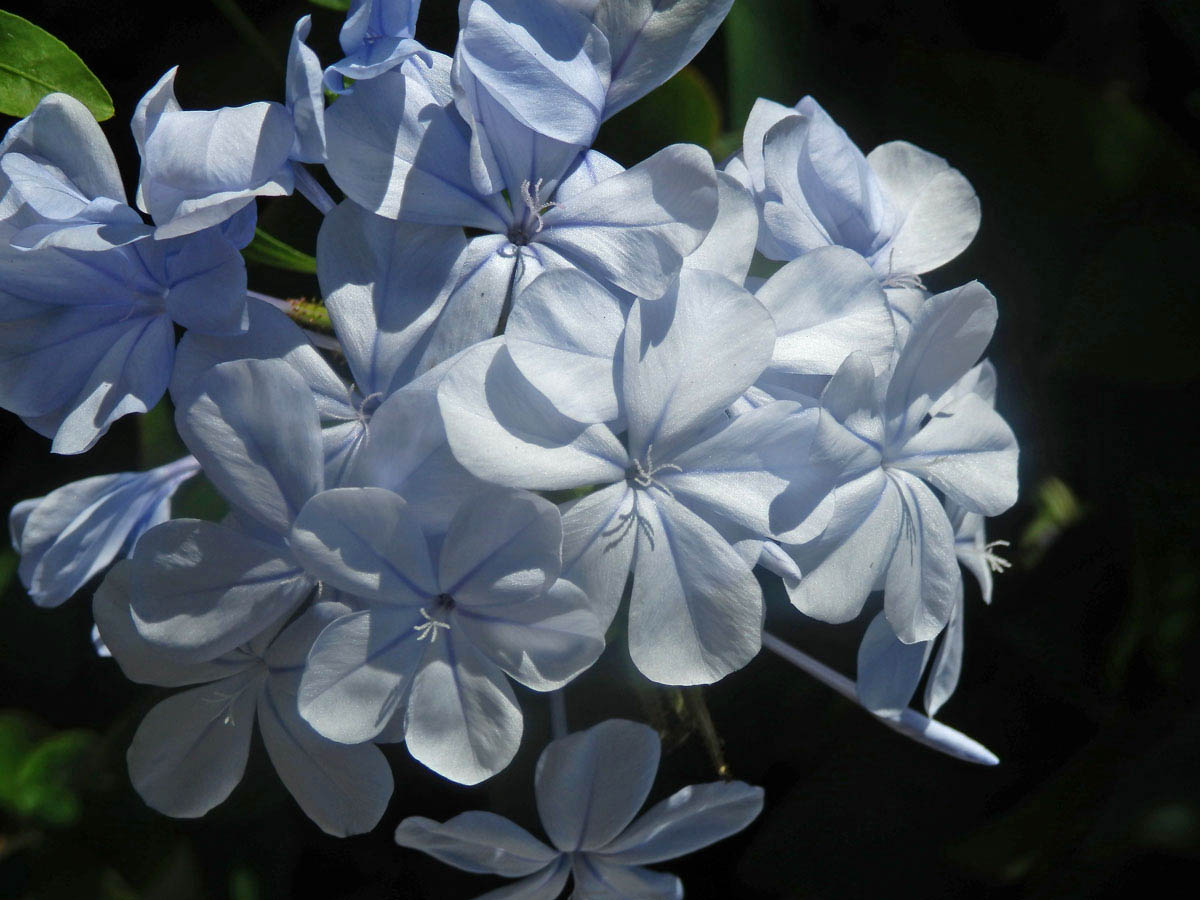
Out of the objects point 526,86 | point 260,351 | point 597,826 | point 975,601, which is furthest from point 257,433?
point 975,601

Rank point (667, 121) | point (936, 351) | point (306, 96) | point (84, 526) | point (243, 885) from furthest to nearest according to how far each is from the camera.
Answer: point (243, 885) < point (667, 121) < point (84, 526) < point (936, 351) < point (306, 96)

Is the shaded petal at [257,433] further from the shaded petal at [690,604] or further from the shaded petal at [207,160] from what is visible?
the shaded petal at [690,604]

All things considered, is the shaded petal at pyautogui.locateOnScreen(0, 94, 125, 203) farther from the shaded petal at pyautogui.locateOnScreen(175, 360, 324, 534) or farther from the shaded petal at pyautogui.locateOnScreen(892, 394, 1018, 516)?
the shaded petal at pyautogui.locateOnScreen(892, 394, 1018, 516)

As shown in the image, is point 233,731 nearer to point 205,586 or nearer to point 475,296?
point 205,586

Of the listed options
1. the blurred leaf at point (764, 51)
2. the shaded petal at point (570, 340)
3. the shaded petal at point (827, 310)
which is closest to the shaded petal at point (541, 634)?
the shaded petal at point (570, 340)

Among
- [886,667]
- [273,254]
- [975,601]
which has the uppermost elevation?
[273,254]

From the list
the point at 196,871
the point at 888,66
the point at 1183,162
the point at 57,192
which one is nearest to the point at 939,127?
the point at 888,66

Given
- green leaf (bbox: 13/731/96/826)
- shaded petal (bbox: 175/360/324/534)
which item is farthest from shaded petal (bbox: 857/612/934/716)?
green leaf (bbox: 13/731/96/826)
